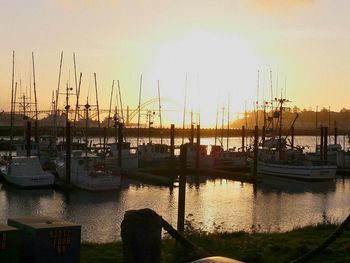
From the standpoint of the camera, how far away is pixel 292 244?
14898 mm

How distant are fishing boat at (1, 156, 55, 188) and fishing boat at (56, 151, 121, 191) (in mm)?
1938

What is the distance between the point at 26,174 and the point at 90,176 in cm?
499

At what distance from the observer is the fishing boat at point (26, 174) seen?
4112 cm

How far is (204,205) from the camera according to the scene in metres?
36.1

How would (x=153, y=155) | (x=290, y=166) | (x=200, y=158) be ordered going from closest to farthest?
(x=290, y=166) → (x=200, y=158) → (x=153, y=155)

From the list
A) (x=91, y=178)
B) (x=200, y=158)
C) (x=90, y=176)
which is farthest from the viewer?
(x=200, y=158)

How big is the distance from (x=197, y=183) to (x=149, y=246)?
37.8 meters

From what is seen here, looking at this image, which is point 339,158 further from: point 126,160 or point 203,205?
point 203,205

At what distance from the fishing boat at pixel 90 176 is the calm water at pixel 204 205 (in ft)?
2.76

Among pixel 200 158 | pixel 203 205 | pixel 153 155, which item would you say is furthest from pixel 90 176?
pixel 200 158

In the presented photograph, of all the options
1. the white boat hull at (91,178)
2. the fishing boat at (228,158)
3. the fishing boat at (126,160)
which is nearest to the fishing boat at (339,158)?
the fishing boat at (228,158)

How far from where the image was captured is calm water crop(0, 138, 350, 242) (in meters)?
28.3

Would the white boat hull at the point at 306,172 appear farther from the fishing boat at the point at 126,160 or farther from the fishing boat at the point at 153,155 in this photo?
the fishing boat at the point at 126,160

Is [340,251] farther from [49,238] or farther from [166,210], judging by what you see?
[166,210]
